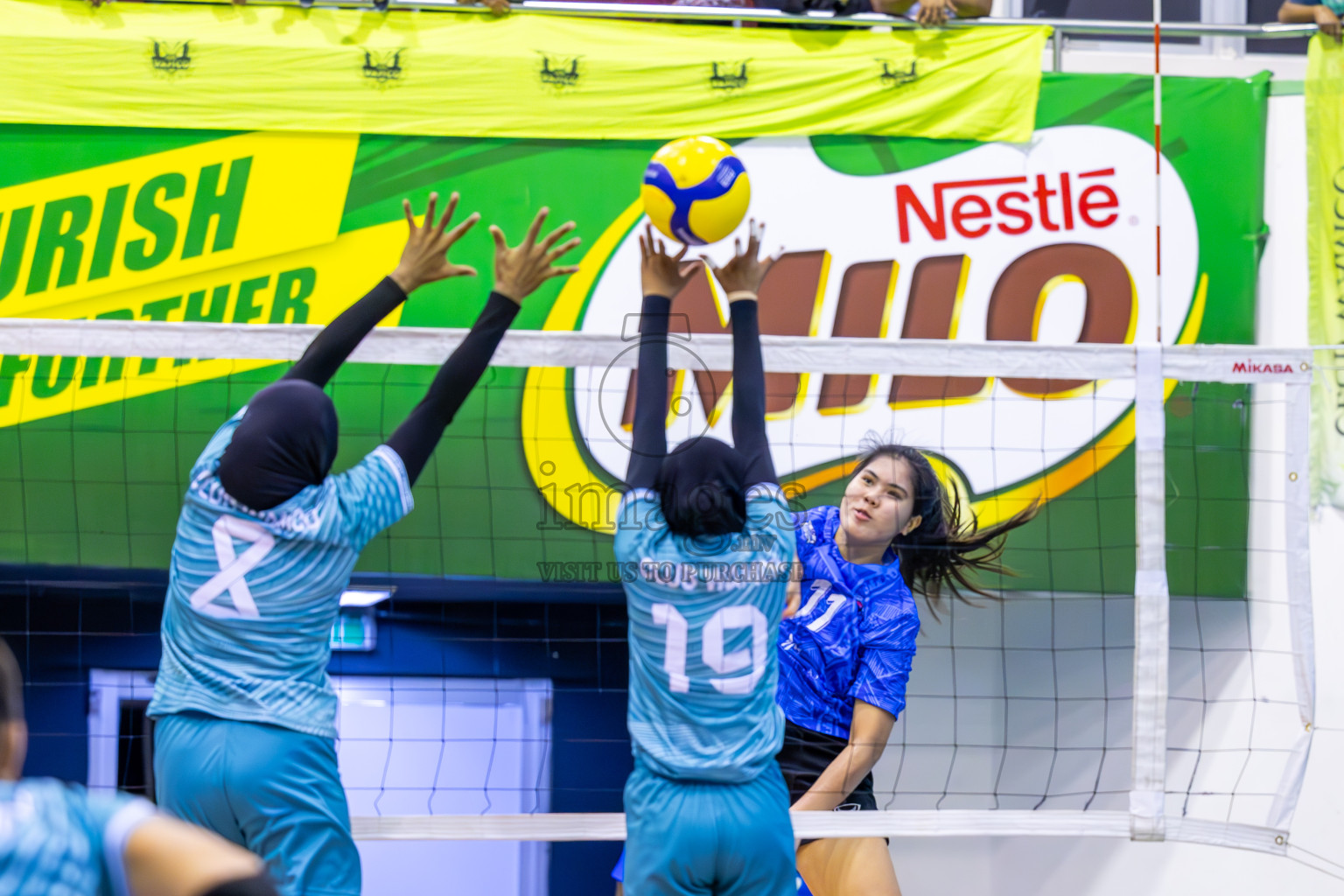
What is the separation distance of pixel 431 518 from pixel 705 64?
8.46 feet

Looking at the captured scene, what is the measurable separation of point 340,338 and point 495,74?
2773mm

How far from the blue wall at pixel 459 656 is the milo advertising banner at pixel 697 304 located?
99cm

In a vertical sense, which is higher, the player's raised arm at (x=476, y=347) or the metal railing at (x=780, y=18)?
the metal railing at (x=780, y=18)

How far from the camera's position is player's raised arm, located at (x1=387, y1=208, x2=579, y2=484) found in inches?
112

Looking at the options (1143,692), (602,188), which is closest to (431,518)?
(602,188)

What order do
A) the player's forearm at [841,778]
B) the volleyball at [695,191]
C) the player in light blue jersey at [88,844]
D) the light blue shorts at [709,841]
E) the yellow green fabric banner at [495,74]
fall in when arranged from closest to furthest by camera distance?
the player in light blue jersey at [88,844] < the light blue shorts at [709,841] < the volleyball at [695,191] < the player's forearm at [841,778] < the yellow green fabric banner at [495,74]

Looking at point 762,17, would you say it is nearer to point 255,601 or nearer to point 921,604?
point 921,604

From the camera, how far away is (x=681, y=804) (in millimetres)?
2713

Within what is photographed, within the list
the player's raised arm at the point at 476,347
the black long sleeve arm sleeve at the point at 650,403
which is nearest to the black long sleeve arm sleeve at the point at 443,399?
the player's raised arm at the point at 476,347

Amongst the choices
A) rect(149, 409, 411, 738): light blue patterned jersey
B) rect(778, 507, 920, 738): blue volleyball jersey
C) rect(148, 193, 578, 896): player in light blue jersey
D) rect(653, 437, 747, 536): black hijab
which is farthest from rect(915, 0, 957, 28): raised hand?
rect(149, 409, 411, 738): light blue patterned jersey

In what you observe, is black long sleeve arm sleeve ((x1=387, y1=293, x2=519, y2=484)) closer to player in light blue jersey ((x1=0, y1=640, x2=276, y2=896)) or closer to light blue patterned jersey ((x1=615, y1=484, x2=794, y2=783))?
light blue patterned jersey ((x1=615, y1=484, x2=794, y2=783))

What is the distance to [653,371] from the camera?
297 cm

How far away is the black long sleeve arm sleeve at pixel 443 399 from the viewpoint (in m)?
2.83

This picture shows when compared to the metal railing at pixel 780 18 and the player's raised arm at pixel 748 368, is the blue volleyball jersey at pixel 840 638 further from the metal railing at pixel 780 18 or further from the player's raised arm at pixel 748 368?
the metal railing at pixel 780 18
